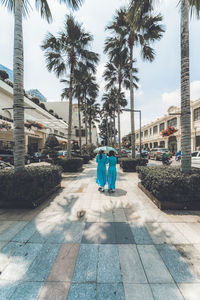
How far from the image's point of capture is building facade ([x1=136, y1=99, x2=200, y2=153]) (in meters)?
24.0

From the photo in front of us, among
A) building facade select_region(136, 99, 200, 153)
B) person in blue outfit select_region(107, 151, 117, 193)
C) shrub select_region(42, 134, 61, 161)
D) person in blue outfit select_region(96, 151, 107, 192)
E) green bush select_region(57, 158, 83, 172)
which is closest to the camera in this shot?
person in blue outfit select_region(107, 151, 117, 193)

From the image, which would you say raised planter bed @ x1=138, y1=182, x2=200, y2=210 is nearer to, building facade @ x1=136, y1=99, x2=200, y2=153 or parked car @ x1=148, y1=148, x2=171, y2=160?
parked car @ x1=148, y1=148, x2=171, y2=160

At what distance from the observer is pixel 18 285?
1760 millimetres

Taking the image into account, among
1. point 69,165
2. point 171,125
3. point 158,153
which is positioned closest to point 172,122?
point 171,125

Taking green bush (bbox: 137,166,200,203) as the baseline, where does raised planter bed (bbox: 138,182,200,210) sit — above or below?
below

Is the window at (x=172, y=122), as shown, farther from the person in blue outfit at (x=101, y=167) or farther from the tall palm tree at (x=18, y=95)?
the tall palm tree at (x=18, y=95)

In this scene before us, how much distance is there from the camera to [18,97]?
4555 mm

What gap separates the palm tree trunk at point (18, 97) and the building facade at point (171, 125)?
1999 centimetres

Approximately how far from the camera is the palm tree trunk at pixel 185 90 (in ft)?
14.8

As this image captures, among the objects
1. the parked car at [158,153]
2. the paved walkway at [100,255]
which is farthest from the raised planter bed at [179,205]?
the parked car at [158,153]

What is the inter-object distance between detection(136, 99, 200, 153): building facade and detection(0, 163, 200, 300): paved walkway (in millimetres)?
20321

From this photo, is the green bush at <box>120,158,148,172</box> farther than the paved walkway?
Yes

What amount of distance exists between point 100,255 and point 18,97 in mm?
5077

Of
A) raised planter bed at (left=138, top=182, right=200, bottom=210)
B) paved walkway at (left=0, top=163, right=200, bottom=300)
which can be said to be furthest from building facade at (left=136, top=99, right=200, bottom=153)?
paved walkway at (left=0, top=163, right=200, bottom=300)
